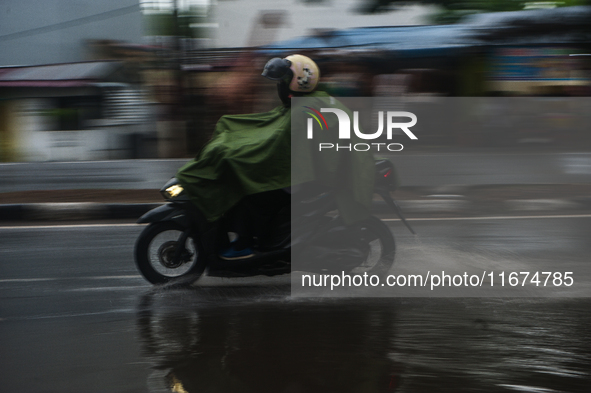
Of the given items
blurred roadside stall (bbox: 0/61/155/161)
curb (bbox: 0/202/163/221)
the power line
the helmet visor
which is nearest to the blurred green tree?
curb (bbox: 0/202/163/221)

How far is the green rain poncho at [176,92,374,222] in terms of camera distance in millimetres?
4281

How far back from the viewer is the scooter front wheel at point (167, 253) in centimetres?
445

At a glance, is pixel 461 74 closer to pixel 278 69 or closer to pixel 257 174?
pixel 278 69

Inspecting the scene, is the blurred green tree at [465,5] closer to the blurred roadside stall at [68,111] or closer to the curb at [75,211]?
the curb at [75,211]

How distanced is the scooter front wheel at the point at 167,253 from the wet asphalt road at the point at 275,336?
16 cm

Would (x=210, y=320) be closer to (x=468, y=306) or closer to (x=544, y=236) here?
(x=468, y=306)

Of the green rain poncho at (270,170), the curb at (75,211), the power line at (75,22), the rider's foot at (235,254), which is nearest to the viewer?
the green rain poncho at (270,170)

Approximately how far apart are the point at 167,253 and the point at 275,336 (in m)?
1.34

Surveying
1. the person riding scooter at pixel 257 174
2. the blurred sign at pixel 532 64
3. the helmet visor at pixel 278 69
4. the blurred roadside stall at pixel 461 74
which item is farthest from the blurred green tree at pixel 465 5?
the blurred sign at pixel 532 64

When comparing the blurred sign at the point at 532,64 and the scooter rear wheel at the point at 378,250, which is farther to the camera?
the blurred sign at the point at 532,64

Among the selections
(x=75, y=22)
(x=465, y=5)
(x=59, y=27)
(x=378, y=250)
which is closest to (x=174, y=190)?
(x=378, y=250)

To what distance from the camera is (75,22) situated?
19.4 m

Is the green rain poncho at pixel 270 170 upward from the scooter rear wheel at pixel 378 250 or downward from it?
upward

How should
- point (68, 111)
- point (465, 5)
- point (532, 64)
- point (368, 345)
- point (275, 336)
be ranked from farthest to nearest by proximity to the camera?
point (68, 111) < point (532, 64) < point (465, 5) < point (275, 336) < point (368, 345)
